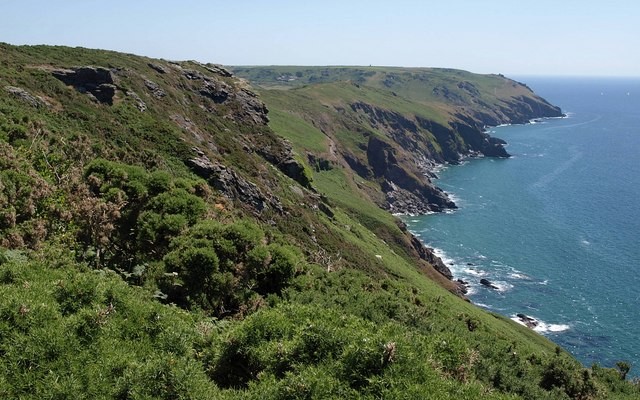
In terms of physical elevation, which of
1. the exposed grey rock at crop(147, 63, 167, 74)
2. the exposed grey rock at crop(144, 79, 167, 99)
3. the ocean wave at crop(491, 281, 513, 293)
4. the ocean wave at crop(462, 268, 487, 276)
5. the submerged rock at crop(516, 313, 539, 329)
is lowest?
the submerged rock at crop(516, 313, 539, 329)

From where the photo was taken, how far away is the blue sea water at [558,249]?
280 feet

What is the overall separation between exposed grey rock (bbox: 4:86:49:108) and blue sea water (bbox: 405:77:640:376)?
266 feet

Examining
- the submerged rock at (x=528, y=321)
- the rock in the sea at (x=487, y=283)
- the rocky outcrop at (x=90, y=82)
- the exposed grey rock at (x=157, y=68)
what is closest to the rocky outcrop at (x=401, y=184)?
the rock in the sea at (x=487, y=283)

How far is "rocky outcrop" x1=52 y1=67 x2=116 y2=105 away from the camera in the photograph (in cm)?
7188

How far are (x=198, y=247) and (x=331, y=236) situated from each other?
49.7 metres

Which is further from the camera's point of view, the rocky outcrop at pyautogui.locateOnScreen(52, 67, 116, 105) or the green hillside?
the rocky outcrop at pyautogui.locateOnScreen(52, 67, 116, 105)

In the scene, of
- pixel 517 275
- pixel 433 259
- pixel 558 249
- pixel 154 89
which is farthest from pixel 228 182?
pixel 558 249

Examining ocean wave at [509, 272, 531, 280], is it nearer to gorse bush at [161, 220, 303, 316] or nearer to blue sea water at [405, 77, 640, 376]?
blue sea water at [405, 77, 640, 376]

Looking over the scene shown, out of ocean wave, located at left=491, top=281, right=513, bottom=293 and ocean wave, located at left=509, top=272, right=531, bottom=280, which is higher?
ocean wave, located at left=509, top=272, right=531, bottom=280

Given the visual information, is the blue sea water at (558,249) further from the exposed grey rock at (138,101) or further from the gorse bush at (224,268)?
the exposed grey rock at (138,101)

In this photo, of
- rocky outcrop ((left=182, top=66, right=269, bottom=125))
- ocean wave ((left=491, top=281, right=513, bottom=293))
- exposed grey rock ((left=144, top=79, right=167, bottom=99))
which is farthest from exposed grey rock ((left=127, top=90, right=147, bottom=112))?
ocean wave ((left=491, top=281, right=513, bottom=293))

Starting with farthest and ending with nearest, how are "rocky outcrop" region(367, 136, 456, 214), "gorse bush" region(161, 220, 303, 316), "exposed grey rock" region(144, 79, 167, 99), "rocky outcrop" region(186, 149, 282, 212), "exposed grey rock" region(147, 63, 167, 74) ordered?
"rocky outcrop" region(367, 136, 456, 214), "exposed grey rock" region(147, 63, 167, 74), "exposed grey rock" region(144, 79, 167, 99), "rocky outcrop" region(186, 149, 282, 212), "gorse bush" region(161, 220, 303, 316)

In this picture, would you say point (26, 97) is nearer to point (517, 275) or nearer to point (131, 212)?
point (131, 212)

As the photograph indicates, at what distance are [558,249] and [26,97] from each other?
375ft
